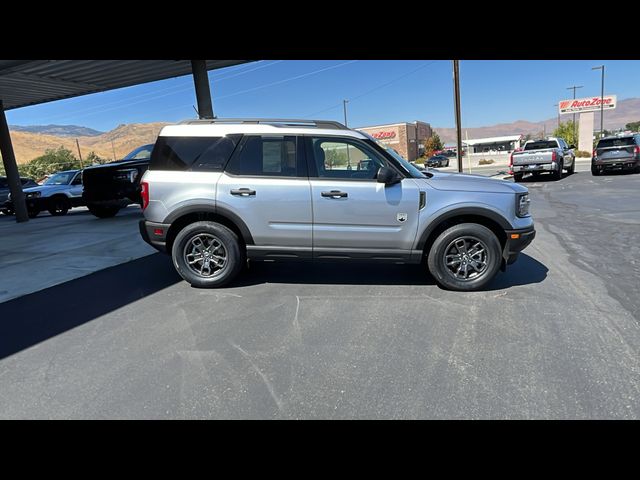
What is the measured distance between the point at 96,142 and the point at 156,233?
183 m

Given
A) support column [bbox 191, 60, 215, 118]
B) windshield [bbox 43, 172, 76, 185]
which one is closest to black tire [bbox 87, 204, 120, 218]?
windshield [bbox 43, 172, 76, 185]

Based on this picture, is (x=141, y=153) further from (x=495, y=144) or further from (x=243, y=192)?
(x=495, y=144)

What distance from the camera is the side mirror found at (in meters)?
4.29

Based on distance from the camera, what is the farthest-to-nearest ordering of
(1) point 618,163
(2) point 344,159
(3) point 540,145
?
(3) point 540,145 → (1) point 618,163 → (2) point 344,159

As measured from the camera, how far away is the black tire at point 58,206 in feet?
47.6

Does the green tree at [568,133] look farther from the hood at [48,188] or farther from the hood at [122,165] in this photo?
the hood at [48,188]

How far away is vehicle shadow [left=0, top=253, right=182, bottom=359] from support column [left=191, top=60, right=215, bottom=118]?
734 cm

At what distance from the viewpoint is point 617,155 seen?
16.2m

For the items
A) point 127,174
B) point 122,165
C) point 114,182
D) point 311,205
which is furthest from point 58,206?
point 311,205

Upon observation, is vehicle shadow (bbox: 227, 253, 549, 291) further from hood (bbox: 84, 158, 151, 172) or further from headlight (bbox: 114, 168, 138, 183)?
hood (bbox: 84, 158, 151, 172)
